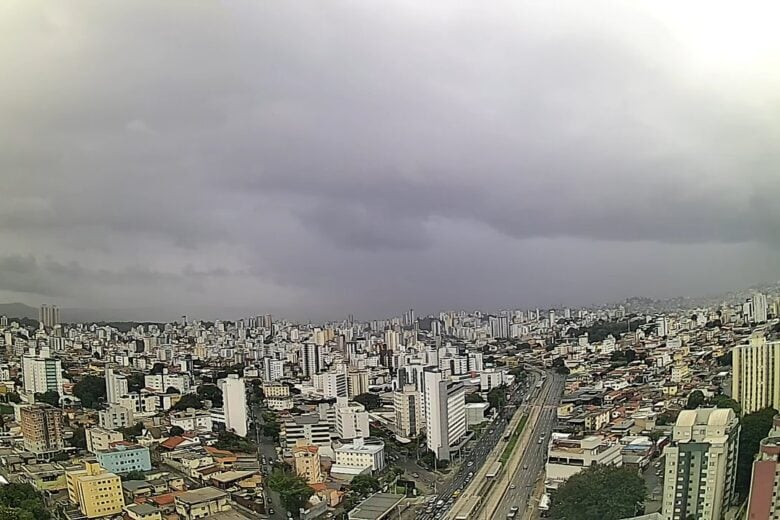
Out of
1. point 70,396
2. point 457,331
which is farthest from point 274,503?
point 457,331

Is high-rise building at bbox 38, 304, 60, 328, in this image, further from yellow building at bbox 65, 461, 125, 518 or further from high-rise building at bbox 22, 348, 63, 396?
yellow building at bbox 65, 461, 125, 518

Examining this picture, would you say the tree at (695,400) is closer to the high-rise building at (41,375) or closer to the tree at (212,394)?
the tree at (212,394)

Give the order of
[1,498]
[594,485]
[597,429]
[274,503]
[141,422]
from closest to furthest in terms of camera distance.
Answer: [594,485]
[1,498]
[274,503]
[597,429]
[141,422]

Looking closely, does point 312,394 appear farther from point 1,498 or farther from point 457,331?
point 1,498

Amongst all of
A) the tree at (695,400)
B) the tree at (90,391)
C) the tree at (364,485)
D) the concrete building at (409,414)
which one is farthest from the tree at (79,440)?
the tree at (695,400)

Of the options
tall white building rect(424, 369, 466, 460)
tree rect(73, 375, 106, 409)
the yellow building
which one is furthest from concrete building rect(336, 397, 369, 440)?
tree rect(73, 375, 106, 409)

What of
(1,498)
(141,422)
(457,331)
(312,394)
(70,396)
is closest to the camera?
(1,498)
